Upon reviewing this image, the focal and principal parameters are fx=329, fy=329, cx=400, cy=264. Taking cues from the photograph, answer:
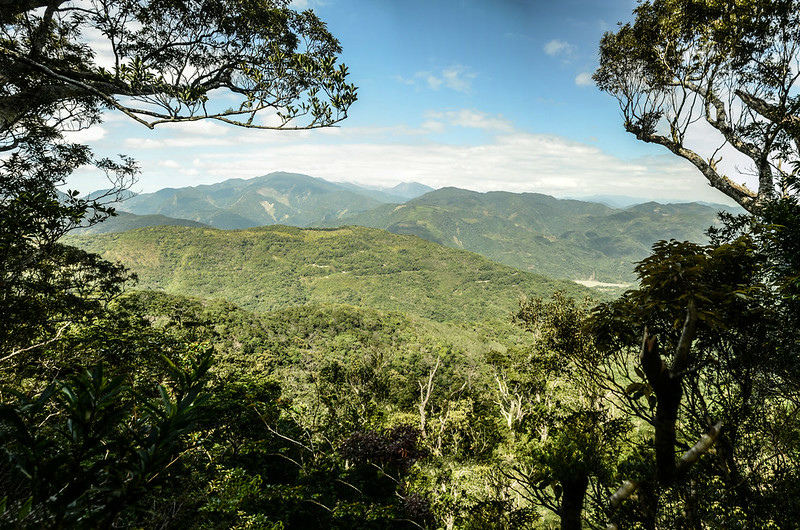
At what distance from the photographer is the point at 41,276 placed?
27.6ft

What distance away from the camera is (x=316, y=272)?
134125 mm

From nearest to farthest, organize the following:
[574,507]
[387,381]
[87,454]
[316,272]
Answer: [87,454], [574,507], [387,381], [316,272]

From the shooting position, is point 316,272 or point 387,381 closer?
point 387,381

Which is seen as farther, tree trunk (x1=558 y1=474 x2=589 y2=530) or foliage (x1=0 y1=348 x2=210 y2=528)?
tree trunk (x1=558 y1=474 x2=589 y2=530)

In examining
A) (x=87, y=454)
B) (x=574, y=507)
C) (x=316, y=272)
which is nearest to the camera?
(x=87, y=454)

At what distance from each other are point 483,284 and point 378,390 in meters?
124

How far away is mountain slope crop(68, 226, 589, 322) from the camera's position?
115125 millimetres

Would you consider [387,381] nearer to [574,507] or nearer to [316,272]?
[574,507]

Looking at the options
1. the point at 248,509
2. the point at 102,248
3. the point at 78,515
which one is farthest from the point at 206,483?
the point at 102,248

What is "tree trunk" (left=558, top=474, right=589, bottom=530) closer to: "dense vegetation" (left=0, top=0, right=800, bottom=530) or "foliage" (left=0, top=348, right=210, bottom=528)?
"dense vegetation" (left=0, top=0, right=800, bottom=530)

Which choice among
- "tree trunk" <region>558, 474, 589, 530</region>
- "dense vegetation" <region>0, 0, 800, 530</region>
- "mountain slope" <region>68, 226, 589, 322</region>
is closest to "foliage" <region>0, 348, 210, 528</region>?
"dense vegetation" <region>0, 0, 800, 530</region>

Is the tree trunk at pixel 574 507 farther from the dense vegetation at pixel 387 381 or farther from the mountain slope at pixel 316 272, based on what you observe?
the mountain slope at pixel 316 272

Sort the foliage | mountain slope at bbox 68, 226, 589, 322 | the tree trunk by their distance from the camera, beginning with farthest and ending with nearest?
mountain slope at bbox 68, 226, 589, 322 → the tree trunk → the foliage

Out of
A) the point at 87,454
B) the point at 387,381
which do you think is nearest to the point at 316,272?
the point at 387,381
